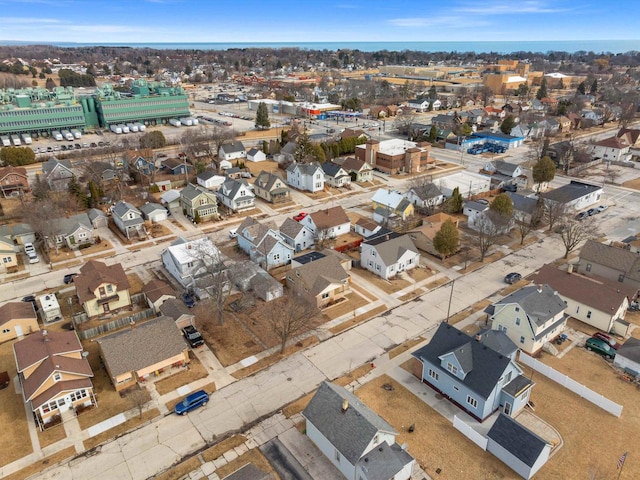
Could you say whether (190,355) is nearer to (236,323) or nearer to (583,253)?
(236,323)

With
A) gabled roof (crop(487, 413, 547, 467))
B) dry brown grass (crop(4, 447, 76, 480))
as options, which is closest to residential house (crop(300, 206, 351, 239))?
gabled roof (crop(487, 413, 547, 467))

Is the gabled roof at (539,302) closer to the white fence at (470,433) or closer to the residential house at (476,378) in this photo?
the residential house at (476,378)

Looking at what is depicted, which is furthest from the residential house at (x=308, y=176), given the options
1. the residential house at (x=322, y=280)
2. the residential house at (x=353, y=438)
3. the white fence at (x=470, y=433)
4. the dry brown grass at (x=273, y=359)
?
the white fence at (x=470, y=433)

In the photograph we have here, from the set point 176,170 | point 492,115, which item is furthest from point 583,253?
point 492,115

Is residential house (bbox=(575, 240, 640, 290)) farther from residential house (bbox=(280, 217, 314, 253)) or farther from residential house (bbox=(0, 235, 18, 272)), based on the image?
residential house (bbox=(0, 235, 18, 272))

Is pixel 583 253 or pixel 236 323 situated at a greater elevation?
pixel 583 253

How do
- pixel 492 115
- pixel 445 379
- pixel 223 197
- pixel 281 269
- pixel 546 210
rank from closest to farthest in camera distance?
pixel 445 379, pixel 281 269, pixel 546 210, pixel 223 197, pixel 492 115
